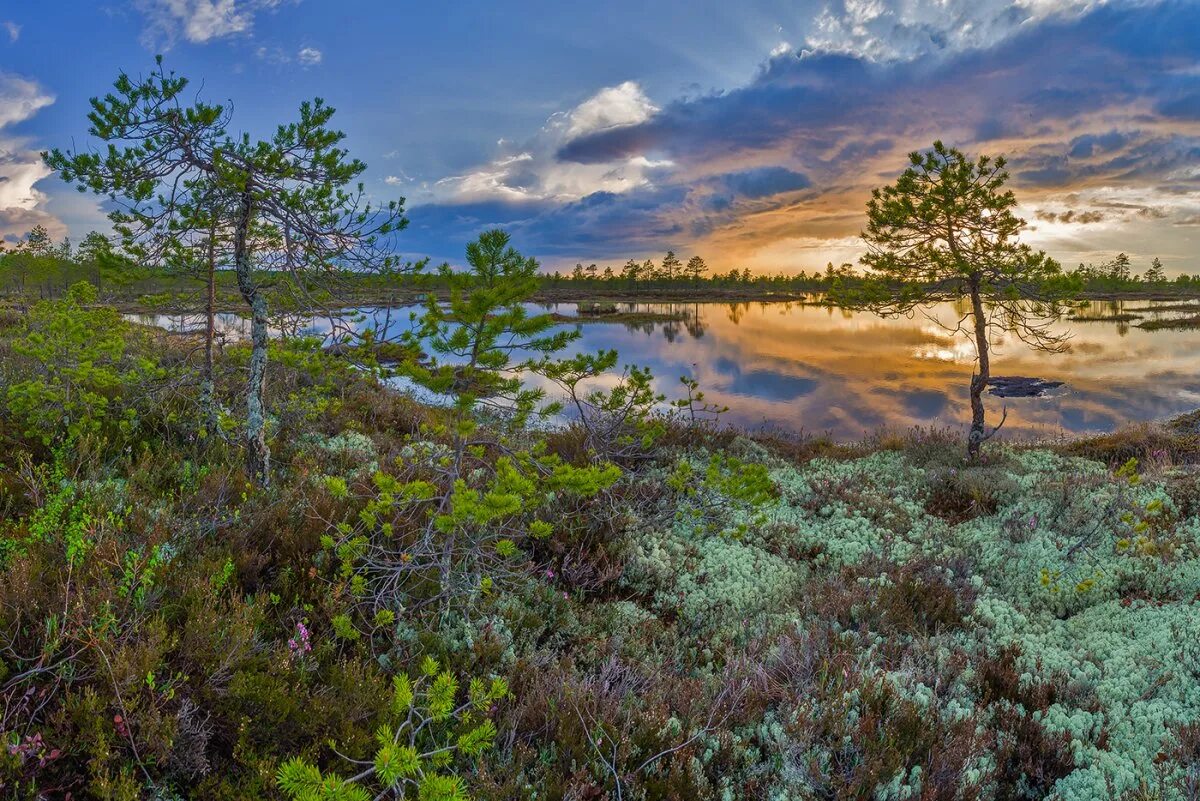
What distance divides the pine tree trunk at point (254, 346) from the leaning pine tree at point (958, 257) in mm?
11175

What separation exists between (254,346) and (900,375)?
2808 centimetres

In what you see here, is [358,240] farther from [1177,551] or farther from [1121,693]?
[1177,551]

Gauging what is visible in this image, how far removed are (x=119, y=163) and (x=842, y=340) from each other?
4502 cm

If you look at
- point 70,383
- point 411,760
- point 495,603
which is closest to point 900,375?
point 495,603

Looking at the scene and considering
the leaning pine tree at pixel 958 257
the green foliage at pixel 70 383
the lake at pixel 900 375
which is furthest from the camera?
the lake at pixel 900 375

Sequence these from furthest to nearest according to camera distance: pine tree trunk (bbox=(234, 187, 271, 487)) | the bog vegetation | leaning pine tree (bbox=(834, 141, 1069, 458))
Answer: leaning pine tree (bbox=(834, 141, 1069, 458)) → pine tree trunk (bbox=(234, 187, 271, 487)) → the bog vegetation

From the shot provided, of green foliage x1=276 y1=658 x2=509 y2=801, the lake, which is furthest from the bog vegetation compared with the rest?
the lake

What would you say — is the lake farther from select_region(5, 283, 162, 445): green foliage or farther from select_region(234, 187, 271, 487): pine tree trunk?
select_region(234, 187, 271, 487): pine tree trunk

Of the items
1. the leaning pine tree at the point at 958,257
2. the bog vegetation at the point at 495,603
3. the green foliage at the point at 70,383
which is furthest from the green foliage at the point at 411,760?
the leaning pine tree at the point at 958,257

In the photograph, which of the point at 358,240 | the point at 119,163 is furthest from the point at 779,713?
the point at 119,163

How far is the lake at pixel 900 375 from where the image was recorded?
62.7 ft

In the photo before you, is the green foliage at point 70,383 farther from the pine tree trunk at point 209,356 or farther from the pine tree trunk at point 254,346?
the pine tree trunk at point 254,346

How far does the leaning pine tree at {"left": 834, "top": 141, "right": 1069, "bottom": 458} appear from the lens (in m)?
10.9

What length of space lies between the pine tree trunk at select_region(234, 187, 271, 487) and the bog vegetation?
1.7 inches
